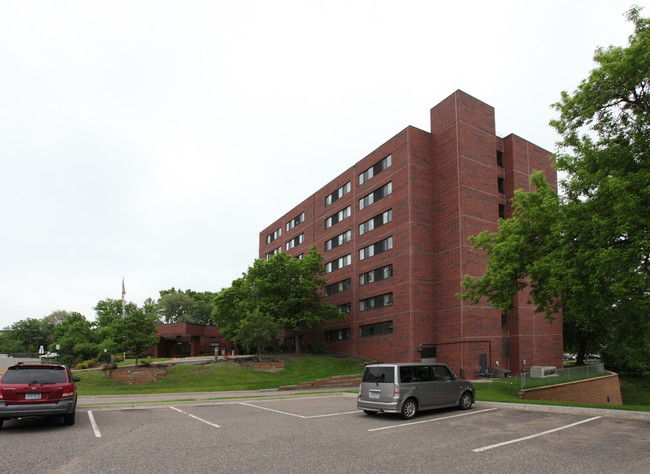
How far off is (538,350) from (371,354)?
558 inches

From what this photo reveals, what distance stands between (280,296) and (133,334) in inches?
554

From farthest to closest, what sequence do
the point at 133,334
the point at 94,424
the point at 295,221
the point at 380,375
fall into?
1. the point at 295,221
2. the point at 133,334
3. the point at 380,375
4. the point at 94,424

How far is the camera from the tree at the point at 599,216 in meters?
14.2

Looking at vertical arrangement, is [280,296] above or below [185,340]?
above

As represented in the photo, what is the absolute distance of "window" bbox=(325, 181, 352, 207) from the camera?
155 feet

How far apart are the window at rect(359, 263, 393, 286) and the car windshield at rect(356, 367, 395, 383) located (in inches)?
999

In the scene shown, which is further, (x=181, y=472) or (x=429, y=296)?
(x=429, y=296)

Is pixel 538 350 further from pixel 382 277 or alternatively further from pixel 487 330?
pixel 382 277

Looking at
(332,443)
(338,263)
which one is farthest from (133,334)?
(332,443)

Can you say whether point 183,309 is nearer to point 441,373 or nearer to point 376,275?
point 376,275

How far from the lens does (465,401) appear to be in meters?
14.6

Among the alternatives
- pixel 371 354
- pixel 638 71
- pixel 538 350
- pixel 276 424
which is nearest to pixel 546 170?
pixel 538 350

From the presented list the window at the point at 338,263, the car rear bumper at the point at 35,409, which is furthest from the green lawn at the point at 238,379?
the car rear bumper at the point at 35,409

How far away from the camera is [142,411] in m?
15.7
